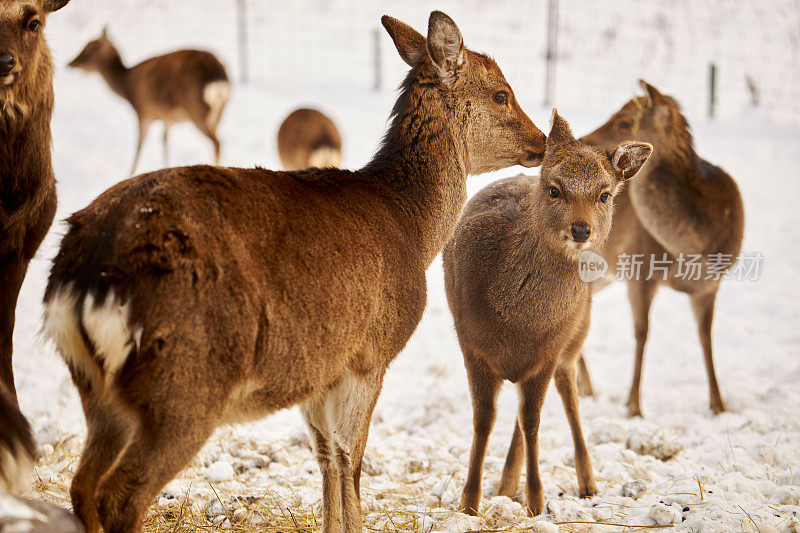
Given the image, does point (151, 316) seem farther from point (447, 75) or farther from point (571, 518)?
point (571, 518)

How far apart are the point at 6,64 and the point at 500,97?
238 cm

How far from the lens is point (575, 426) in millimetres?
4609

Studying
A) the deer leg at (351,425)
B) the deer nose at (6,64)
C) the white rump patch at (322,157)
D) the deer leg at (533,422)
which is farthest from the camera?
the white rump patch at (322,157)

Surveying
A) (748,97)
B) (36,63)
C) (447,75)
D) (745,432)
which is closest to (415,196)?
(447,75)

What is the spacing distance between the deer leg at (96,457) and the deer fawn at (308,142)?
659cm

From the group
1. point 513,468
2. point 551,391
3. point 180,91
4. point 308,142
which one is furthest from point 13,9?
point 180,91

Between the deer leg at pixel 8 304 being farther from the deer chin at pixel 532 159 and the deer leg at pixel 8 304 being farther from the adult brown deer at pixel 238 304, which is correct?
the deer chin at pixel 532 159

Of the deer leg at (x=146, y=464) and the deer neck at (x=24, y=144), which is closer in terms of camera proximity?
the deer leg at (x=146, y=464)

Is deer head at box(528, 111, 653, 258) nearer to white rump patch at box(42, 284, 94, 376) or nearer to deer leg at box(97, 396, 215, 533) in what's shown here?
deer leg at box(97, 396, 215, 533)

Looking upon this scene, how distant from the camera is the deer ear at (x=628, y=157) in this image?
4047 millimetres

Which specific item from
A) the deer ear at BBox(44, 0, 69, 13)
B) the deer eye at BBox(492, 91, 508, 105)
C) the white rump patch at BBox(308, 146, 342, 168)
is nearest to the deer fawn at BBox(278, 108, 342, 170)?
the white rump patch at BBox(308, 146, 342, 168)

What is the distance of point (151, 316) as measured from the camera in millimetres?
2355

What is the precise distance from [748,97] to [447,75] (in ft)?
55.4

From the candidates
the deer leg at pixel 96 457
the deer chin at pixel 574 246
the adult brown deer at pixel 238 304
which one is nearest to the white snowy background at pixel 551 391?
the adult brown deer at pixel 238 304
